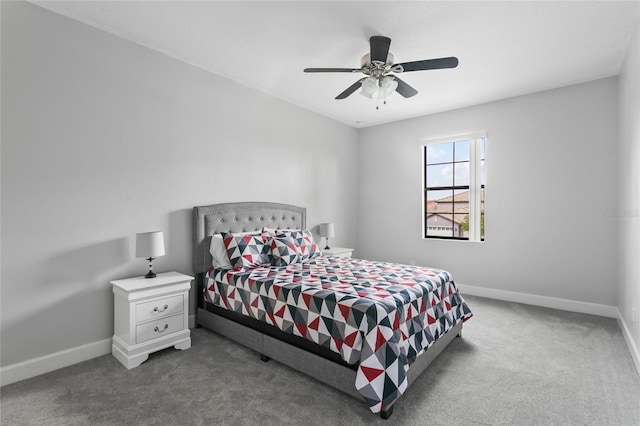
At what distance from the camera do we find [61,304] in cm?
251

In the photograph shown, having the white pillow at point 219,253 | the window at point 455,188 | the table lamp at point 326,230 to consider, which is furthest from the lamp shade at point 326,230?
the white pillow at point 219,253

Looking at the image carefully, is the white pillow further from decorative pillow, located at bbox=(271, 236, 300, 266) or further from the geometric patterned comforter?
decorative pillow, located at bbox=(271, 236, 300, 266)

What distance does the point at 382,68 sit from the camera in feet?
9.18

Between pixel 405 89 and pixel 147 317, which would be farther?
pixel 405 89

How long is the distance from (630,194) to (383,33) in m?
2.73

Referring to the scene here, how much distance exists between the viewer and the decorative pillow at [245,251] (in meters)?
3.20

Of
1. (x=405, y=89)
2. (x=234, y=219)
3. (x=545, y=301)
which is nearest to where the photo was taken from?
(x=405, y=89)

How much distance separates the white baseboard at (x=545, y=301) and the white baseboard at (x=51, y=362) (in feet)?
14.9

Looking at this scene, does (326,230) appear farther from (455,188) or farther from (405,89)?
(405,89)

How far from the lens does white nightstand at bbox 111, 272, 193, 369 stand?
2.51 meters

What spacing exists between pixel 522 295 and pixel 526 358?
1853mm

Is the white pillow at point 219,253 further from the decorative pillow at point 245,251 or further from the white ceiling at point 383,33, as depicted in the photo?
the white ceiling at point 383,33

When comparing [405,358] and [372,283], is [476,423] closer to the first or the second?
[405,358]

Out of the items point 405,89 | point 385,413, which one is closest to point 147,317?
point 385,413
